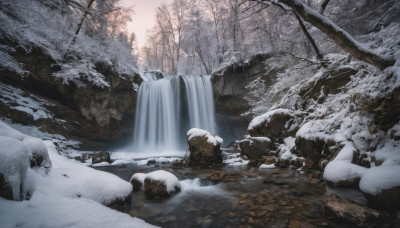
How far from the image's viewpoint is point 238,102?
717 inches

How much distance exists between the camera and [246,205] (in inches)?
150

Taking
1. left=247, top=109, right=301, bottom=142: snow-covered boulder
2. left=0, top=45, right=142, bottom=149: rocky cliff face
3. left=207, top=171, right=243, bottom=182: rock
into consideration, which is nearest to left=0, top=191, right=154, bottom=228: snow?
left=207, top=171, right=243, bottom=182: rock

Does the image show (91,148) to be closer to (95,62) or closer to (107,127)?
(107,127)

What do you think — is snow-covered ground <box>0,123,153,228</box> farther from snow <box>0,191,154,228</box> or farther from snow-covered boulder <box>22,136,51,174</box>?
snow-covered boulder <box>22,136,51,174</box>

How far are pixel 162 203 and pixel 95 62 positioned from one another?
505 inches

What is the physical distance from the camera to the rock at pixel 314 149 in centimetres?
543

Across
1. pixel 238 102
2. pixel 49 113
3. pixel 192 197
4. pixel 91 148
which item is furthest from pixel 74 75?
pixel 238 102

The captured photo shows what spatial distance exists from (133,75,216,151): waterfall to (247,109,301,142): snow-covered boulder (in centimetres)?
→ 984

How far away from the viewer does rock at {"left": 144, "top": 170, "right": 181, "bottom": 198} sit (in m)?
4.53

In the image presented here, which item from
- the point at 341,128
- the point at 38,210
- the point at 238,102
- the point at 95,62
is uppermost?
the point at 95,62

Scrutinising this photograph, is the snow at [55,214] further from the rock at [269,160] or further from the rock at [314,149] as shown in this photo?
the rock at [269,160]

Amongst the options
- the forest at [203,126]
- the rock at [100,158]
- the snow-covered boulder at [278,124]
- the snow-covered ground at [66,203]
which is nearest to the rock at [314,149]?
the forest at [203,126]

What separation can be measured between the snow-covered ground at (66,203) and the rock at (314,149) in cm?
547

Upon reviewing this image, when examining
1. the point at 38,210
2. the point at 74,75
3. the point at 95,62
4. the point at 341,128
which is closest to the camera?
the point at 38,210
